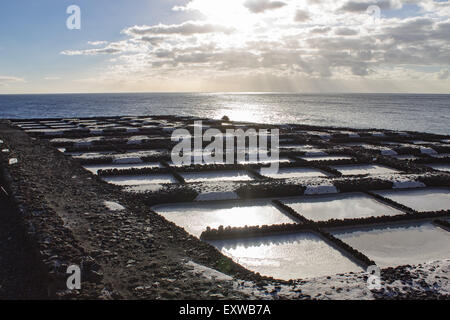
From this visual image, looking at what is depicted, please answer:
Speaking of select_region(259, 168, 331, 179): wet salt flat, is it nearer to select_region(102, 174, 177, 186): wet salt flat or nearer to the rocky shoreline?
select_region(102, 174, 177, 186): wet salt flat

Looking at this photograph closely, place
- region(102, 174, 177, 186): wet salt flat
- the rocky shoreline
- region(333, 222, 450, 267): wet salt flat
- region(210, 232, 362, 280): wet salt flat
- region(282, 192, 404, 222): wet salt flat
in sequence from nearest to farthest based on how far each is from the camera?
the rocky shoreline, region(210, 232, 362, 280): wet salt flat, region(333, 222, 450, 267): wet salt flat, region(282, 192, 404, 222): wet salt flat, region(102, 174, 177, 186): wet salt flat

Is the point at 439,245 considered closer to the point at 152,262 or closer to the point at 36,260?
the point at 152,262

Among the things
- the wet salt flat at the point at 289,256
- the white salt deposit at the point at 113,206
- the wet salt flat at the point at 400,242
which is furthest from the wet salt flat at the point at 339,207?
the white salt deposit at the point at 113,206

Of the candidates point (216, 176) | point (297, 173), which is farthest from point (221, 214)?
point (297, 173)

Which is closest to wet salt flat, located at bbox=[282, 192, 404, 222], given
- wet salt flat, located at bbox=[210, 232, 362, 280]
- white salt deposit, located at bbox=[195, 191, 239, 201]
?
white salt deposit, located at bbox=[195, 191, 239, 201]

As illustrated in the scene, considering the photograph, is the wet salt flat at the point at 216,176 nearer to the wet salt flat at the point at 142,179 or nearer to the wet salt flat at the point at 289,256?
the wet salt flat at the point at 142,179
